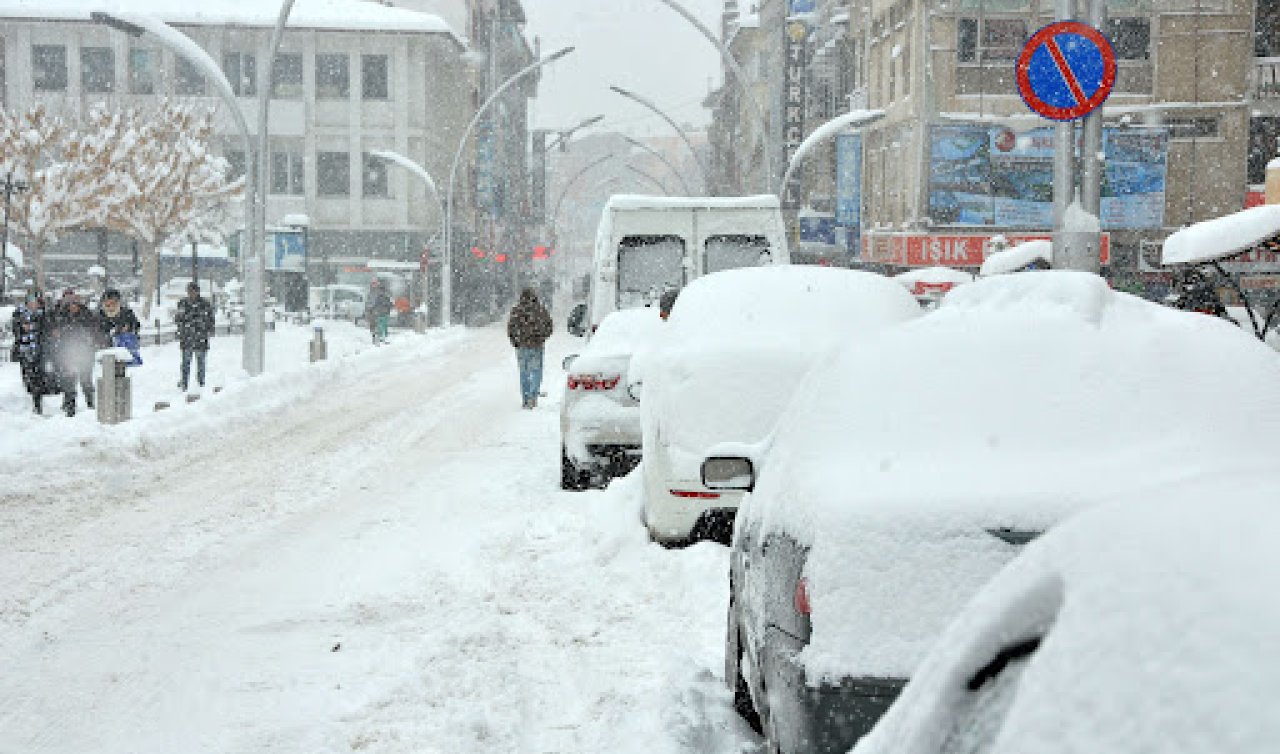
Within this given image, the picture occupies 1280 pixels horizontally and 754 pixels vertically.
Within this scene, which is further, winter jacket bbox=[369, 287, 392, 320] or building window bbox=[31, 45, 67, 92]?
building window bbox=[31, 45, 67, 92]

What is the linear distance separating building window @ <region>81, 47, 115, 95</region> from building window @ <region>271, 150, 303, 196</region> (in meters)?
7.75

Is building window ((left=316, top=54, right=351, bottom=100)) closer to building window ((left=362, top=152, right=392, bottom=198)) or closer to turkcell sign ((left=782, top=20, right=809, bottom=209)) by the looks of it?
building window ((left=362, top=152, right=392, bottom=198))

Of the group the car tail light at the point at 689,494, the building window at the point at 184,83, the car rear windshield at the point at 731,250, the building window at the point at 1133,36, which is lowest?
the car tail light at the point at 689,494

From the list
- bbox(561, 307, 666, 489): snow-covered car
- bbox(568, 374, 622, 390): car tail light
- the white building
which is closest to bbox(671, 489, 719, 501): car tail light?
bbox(561, 307, 666, 489): snow-covered car

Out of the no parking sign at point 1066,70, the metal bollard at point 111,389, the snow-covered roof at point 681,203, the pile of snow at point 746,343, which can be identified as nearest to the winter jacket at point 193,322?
the metal bollard at point 111,389

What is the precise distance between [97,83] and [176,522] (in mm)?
59171

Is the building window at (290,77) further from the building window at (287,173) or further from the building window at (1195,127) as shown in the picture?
the building window at (1195,127)

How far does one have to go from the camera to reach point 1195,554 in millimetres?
1562

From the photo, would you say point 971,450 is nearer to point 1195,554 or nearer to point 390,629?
point 1195,554

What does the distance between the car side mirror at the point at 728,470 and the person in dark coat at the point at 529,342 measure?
14.8 metres

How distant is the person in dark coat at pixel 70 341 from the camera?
18906 millimetres

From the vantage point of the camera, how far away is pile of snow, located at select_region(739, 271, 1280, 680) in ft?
11.8

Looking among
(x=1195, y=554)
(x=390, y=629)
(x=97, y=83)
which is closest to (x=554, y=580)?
(x=390, y=629)

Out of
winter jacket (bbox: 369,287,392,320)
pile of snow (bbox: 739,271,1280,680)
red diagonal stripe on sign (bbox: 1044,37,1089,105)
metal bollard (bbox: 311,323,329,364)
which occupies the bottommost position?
metal bollard (bbox: 311,323,329,364)
